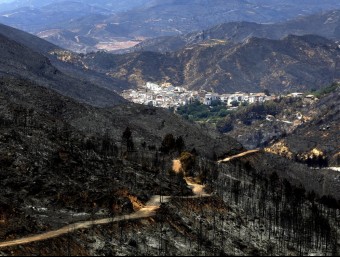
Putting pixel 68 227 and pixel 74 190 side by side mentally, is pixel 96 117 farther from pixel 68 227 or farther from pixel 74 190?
pixel 68 227

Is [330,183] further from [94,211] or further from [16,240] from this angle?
[16,240]

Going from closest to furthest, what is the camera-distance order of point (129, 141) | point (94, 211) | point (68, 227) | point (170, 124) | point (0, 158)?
point (68, 227) < point (94, 211) < point (0, 158) < point (129, 141) < point (170, 124)

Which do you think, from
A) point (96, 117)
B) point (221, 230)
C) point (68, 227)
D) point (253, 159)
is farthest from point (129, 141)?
point (68, 227)

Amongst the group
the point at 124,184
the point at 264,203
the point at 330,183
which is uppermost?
the point at 124,184

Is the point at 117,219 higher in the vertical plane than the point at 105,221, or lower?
lower

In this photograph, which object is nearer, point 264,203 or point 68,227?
point 68,227

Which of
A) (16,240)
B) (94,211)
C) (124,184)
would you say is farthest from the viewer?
(124,184)

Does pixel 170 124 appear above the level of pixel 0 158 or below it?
below

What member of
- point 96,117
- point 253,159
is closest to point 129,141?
point 96,117

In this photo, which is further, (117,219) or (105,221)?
(117,219)
